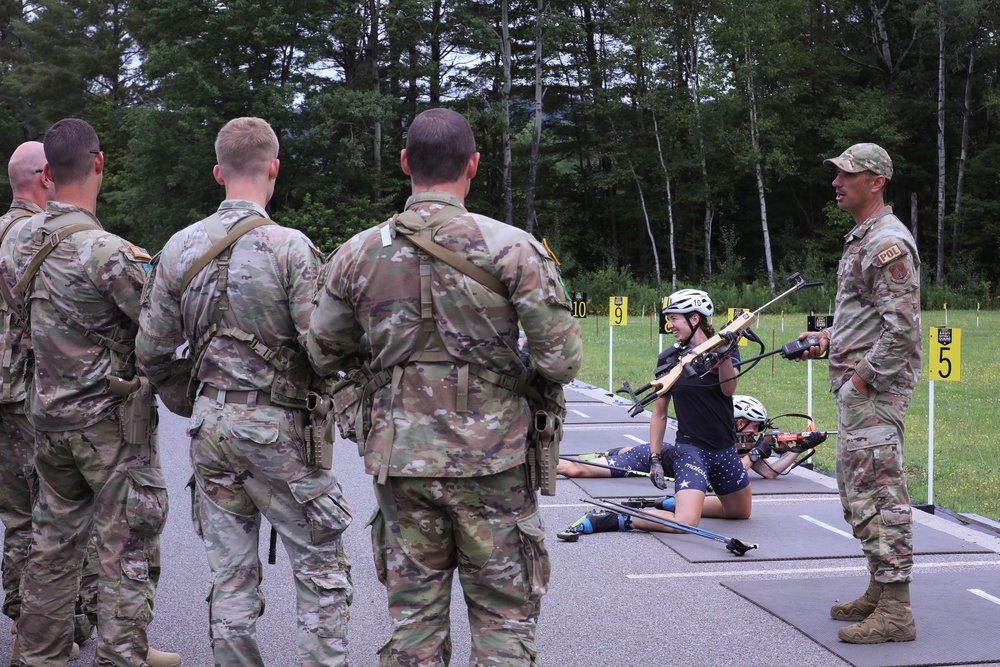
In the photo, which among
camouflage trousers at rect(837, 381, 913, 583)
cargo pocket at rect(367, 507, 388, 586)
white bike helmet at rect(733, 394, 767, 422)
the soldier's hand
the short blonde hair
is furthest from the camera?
white bike helmet at rect(733, 394, 767, 422)

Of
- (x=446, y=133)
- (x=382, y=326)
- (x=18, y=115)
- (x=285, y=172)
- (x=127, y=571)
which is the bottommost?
(x=127, y=571)

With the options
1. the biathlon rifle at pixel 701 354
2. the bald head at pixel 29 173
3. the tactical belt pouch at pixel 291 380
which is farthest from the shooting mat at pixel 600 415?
the tactical belt pouch at pixel 291 380

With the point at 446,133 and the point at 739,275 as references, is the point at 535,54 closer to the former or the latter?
the point at 739,275

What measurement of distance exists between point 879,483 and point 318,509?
268cm

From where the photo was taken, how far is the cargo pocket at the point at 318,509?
12.0 feet

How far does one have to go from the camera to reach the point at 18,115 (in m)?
44.3

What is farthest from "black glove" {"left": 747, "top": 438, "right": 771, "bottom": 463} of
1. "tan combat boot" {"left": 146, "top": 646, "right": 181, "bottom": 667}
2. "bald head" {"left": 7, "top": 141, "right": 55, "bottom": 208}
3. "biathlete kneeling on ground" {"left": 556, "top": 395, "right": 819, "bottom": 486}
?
"bald head" {"left": 7, "top": 141, "right": 55, "bottom": 208}

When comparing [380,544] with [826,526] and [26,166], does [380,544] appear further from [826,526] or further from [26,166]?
[826,526]

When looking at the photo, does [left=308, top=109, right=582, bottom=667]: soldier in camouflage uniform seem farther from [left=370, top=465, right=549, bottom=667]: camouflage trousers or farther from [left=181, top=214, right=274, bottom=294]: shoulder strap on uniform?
[left=181, top=214, right=274, bottom=294]: shoulder strap on uniform

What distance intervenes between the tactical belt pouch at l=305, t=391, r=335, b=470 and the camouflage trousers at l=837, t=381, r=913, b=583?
101 inches

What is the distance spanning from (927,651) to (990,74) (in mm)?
44949

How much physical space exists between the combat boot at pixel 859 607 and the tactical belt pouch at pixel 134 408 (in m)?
3.46

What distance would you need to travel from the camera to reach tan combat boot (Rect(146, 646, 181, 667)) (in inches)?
174

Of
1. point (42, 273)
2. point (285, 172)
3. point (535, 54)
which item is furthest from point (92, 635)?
point (535, 54)
